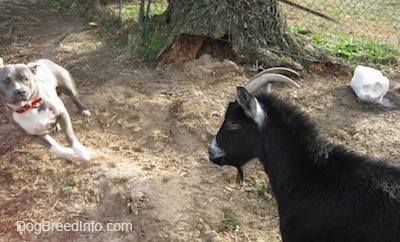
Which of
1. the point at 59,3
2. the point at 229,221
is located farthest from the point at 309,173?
the point at 59,3

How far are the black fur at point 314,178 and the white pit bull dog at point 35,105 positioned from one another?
65.4 inches

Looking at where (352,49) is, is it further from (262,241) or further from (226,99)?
(262,241)

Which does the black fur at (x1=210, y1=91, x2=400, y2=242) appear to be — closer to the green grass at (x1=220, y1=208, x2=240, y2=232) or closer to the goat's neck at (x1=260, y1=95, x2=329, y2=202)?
the goat's neck at (x1=260, y1=95, x2=329, y2=202)

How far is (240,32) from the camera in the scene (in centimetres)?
608

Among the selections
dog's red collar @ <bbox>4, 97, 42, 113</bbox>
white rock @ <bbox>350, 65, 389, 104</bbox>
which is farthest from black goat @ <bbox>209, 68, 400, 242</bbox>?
white rock @ <bbox>350, 65, 389, 104</bbox>

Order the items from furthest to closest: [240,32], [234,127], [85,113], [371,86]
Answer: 1. [240,32]
2. [371,86]
3. [85,113]
4. [234,127]

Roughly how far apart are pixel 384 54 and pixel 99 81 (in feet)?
12.8

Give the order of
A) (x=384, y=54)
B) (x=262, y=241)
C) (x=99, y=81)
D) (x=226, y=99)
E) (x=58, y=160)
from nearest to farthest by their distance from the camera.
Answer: (x=262, y=241)
(x=58, y=160)
(x=226, y=99)
(x=99, y=81)
(x=384, y=54)

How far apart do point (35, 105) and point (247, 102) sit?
203 centimetres

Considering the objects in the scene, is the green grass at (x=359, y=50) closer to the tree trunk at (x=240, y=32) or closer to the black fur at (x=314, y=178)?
the tree trunk at (x=240, y=32)

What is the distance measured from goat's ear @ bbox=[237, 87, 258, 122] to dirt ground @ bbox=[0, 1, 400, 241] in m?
1.12

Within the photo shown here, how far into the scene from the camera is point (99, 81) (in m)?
6.13

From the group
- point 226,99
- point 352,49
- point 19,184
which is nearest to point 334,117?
point 226,99

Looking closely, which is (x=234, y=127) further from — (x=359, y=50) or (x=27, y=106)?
(x=359, y=50)
